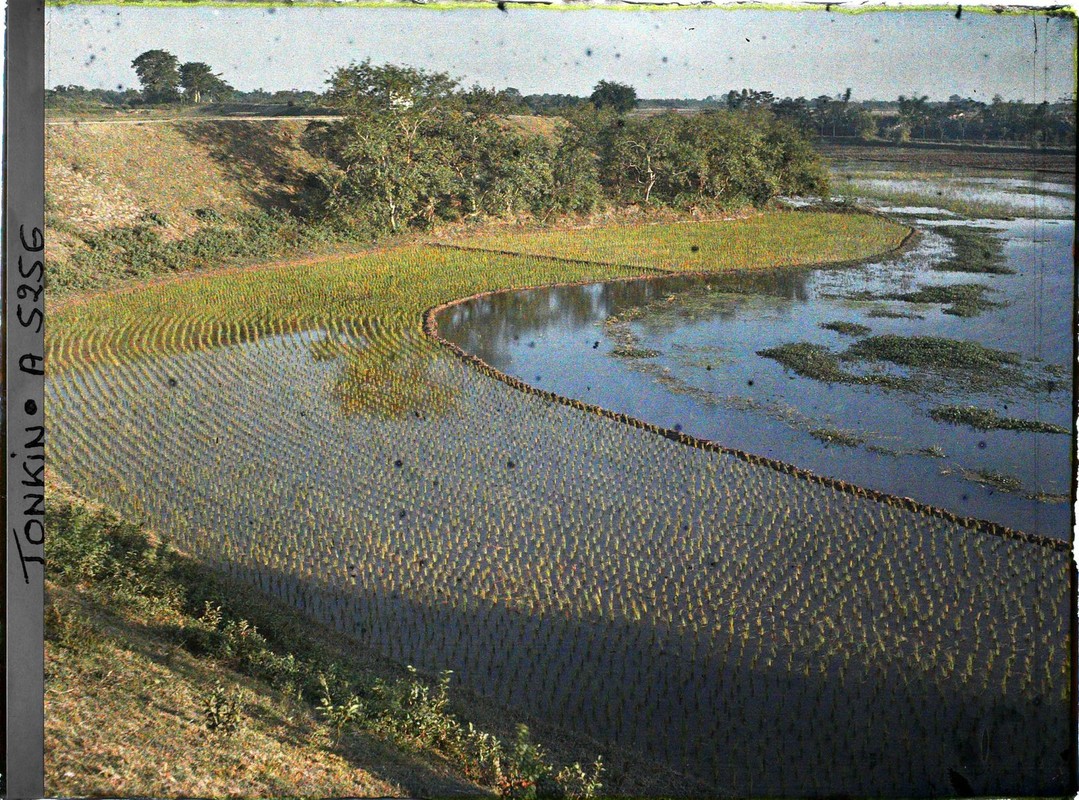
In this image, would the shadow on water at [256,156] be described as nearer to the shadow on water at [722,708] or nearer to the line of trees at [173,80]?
the line of trees at [173,80]

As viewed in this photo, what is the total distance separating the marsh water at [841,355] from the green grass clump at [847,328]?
6cm

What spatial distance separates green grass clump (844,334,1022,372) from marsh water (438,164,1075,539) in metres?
0.20

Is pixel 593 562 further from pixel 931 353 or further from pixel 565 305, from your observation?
pixel 565 305

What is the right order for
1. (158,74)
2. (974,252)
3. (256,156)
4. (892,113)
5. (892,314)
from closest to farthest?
(892,113)
(158,74)
(974,252)
(892,314)
(256,156)

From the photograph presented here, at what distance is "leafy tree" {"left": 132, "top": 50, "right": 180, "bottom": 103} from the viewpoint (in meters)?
6.94

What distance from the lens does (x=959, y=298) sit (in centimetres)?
1418

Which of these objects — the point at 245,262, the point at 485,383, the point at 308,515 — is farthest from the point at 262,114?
the point at 308,515

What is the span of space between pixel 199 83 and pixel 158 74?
232 centimetres

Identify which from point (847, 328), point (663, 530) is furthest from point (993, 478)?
point (847, 328)

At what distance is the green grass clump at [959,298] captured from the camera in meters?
13.8

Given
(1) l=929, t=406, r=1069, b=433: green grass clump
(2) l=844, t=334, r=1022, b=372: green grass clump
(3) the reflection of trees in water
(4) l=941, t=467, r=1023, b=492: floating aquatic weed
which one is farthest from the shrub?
(2) l=844, t=334, r=1022, b=372: green grass clump

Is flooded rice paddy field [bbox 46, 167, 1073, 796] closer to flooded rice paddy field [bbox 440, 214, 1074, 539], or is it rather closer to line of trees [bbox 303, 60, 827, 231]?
flooded rice paddy field [bbox 440, 214, 1074, 539]

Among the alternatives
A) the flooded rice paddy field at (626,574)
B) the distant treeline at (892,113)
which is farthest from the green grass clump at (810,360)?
the distant treeline at (892,113)

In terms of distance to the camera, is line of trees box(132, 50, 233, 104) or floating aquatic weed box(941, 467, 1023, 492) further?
floating aquatic weed box(941, 467, 1023, 492)
